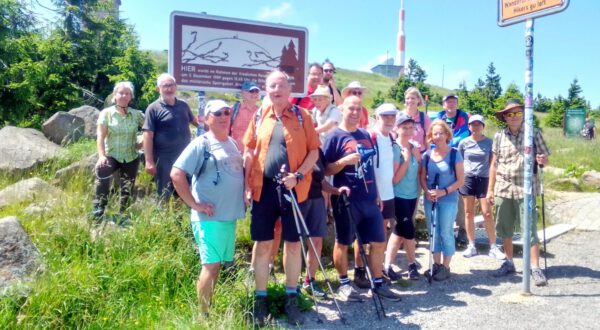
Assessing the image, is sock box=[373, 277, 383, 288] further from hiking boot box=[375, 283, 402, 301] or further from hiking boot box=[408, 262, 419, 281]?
hiking boot box=[408, 262, 419, 281]

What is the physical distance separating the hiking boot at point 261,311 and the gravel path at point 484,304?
1.27ft

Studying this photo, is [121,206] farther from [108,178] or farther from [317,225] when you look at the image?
[317,225]

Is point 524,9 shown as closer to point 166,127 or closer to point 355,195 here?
point 355,195

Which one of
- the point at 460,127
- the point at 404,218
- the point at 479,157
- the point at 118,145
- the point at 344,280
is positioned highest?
A: the point at 460,127

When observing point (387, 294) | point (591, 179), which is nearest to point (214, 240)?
point (387, 294)

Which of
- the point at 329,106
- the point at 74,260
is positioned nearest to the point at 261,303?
the point at 74,260

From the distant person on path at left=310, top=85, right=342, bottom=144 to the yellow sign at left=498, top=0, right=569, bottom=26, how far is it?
6.53 feet

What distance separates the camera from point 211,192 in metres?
3.98

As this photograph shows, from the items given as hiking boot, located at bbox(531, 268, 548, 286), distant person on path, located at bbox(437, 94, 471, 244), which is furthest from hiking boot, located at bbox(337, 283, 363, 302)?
distant person on path, located at bbox(437, 94, 471, 244)

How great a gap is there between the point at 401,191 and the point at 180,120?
261cm

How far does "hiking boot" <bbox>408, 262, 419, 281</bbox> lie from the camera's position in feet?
18.4

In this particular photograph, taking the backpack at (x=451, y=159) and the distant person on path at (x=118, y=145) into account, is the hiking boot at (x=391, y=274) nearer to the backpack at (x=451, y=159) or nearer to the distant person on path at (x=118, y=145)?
the backpack at (x=451, y=159)

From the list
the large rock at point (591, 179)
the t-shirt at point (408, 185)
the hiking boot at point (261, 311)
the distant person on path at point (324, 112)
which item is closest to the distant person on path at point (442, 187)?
the t-shirt at point (408, 185)

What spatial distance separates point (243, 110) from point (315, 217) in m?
1.95
